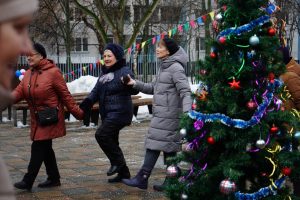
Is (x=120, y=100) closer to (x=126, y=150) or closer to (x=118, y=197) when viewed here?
(x=118, y=197)

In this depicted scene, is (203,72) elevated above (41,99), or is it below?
above

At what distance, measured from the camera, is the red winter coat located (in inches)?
249

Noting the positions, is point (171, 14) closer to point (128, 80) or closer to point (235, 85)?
point (128, 80)

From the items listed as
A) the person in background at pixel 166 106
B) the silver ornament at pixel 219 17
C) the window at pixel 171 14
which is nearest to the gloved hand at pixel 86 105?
the person in background at pixel 166 106

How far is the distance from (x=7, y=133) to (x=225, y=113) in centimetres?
897

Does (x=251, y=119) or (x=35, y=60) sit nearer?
(x=251, y=119)

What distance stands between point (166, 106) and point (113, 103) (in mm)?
820

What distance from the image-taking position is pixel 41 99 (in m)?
Answer: 6.32

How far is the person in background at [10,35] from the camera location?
1180 mm

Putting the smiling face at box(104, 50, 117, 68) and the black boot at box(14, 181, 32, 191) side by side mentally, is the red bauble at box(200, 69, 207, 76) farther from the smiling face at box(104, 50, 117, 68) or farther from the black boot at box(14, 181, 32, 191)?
the black boot at box(14, 181, 32, 191)

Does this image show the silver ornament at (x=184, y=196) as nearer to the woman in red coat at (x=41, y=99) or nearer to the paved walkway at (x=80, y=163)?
the paved walkway at (x=80, y=163)

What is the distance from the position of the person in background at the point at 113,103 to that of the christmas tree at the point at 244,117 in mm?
2022

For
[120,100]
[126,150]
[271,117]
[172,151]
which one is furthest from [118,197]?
[126,150]

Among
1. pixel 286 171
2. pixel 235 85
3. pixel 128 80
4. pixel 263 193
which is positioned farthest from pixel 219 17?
pixel 128 80
